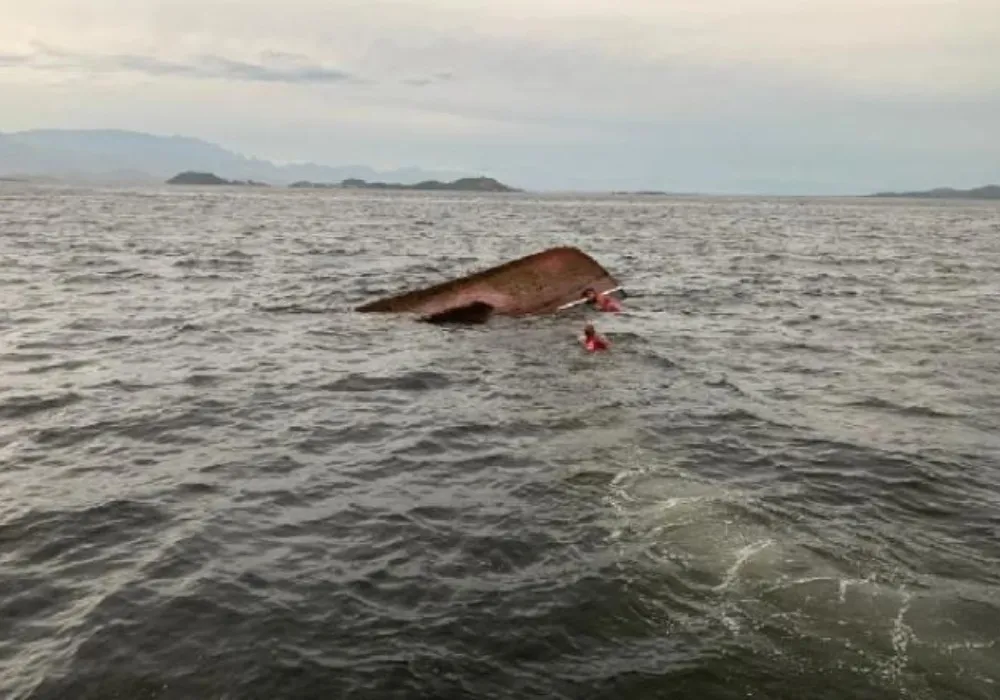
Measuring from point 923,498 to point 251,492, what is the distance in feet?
30.5

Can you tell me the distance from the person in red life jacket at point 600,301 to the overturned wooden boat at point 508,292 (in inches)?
11.0

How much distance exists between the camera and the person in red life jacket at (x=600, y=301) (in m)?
26.5

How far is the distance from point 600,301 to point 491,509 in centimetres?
1634

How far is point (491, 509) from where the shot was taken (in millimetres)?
Result: 10953

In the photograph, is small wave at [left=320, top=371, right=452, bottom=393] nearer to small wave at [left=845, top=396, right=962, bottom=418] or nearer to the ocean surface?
the ocean surface

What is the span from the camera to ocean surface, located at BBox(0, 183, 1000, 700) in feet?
24.8

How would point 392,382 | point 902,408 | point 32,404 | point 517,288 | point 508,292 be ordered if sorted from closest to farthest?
point 32,404
point 902,408
point 392,382
point 508,292
point 517,288

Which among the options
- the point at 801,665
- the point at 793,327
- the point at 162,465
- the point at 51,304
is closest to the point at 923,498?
the point at 801,665

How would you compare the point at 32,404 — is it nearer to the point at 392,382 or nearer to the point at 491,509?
the point at 392,382

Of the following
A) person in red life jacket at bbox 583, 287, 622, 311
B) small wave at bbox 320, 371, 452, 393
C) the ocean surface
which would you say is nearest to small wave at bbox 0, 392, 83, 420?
the ocean surface

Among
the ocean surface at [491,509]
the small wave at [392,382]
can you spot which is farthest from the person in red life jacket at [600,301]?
the small wave at [392,382]

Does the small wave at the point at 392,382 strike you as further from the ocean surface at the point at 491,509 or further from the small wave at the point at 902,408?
the small wave at the point at 902,408

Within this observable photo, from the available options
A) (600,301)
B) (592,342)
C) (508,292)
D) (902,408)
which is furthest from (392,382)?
(600,301)

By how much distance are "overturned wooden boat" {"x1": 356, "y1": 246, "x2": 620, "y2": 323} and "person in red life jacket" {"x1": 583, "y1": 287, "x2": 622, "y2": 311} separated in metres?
0.28
